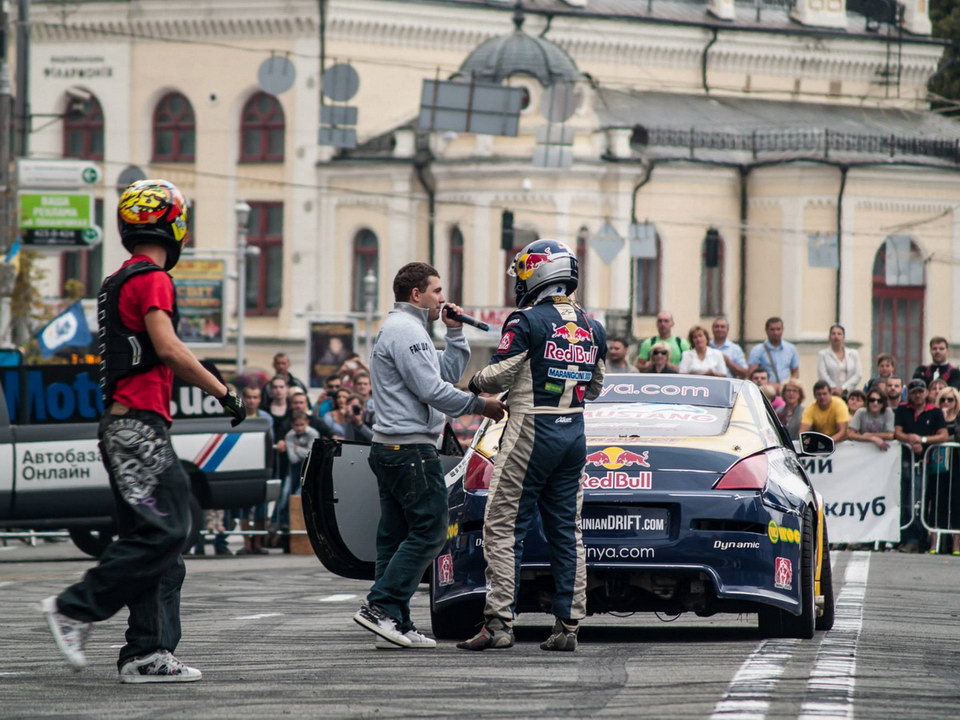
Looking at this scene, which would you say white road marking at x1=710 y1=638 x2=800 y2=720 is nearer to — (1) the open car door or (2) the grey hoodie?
(2) the grey hoodie

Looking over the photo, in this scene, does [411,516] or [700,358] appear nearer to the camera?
[411,516]

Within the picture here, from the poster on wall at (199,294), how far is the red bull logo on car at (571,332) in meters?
34.9

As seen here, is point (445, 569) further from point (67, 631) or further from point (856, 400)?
point (856, 400)

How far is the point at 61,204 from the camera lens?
28844mm

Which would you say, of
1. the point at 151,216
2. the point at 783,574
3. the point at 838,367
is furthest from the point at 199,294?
the point at 151,216

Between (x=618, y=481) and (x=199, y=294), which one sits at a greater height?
(x=199, y=294)

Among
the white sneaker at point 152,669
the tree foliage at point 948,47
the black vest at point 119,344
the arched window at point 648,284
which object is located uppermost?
the tree foliage at point 948,47

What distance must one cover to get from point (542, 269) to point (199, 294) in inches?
1442

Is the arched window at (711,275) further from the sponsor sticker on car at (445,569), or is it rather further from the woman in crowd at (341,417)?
the sponsor sticker on car at (445,569)

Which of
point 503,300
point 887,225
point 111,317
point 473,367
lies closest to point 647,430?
point 111,317

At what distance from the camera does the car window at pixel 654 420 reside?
10250mm

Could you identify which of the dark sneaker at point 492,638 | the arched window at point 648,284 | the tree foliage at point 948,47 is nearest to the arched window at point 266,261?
the arched window at point 648,284

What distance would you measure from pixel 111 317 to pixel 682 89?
60.3 meters

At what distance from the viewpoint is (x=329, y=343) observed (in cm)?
4734
